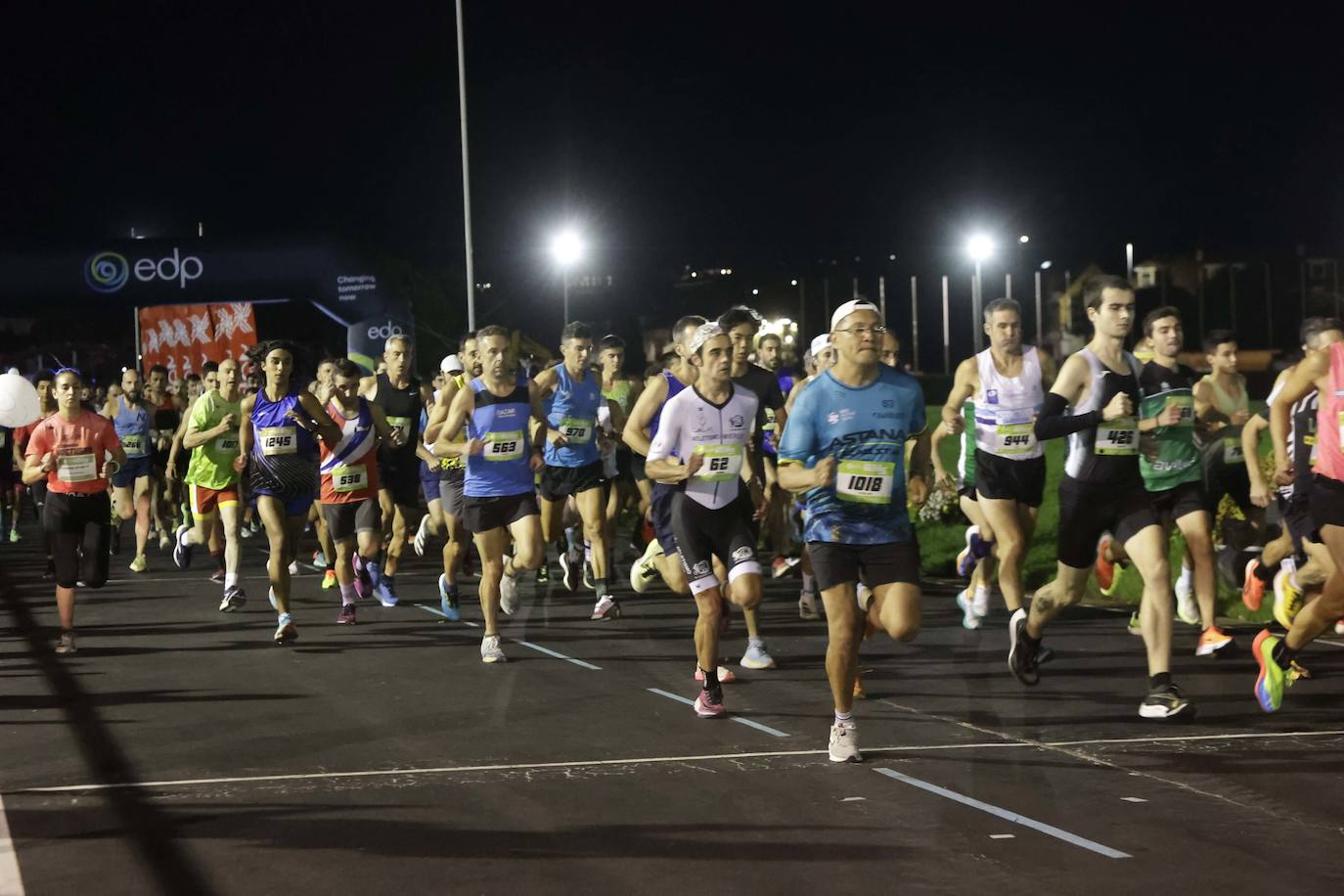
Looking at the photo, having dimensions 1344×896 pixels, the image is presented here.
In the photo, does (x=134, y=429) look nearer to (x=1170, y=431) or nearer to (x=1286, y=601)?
(x=1170, y=431)

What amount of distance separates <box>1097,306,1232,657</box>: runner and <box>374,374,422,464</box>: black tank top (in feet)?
22.4

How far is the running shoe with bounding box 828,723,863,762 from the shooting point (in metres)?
7.46

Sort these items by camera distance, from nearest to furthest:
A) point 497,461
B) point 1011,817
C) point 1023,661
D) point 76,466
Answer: point 1011,817 → point 1023,661 → point 497,461 → point 76,466

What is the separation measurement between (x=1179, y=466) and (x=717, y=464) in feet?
10.0

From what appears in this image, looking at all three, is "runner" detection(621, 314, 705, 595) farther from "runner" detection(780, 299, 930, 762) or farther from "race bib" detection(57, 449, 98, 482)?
"race bib" detection(57, 449, 98, 482)

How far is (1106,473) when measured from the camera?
28.6 ft

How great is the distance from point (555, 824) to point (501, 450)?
506 cm

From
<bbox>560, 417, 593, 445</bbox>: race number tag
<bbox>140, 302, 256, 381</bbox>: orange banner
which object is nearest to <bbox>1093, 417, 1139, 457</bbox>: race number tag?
<bbox>560, 417, 593, 445</bbox>: race number tag

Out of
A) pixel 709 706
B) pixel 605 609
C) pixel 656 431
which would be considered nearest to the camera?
pixel 709 706

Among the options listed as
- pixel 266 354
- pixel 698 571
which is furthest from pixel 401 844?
pixel 266 354

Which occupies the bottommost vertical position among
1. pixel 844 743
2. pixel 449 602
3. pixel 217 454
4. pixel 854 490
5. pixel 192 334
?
pixel 844 743

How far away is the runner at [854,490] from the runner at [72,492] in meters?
5.96

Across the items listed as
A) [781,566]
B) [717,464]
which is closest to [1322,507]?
[717,464]

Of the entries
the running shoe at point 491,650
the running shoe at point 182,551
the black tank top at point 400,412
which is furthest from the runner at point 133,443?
the running shoe at point 491,650
